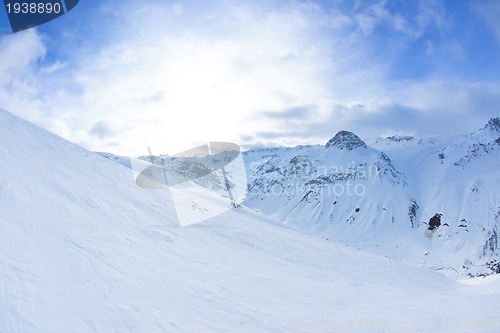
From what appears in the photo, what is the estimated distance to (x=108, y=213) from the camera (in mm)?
17094

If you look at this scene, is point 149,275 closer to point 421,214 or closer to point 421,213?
point 421,214

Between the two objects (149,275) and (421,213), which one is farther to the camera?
(421,213)

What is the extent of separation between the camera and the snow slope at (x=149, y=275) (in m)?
9.48

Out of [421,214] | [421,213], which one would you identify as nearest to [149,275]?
[421,214]

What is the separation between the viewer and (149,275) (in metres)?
12.7

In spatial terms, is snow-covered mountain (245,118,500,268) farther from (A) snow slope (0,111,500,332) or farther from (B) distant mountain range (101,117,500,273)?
(A) snow slope (0,111,500,332)

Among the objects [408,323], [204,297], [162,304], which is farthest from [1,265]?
[408,323]

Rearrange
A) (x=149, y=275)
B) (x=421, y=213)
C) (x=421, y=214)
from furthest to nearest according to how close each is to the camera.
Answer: (x=421, y=213) → (x=421, y=214) → (x=149, y=275)

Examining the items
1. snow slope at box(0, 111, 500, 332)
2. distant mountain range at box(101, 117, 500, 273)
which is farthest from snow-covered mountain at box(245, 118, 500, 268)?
snow slope at box(0, 111, 500, 332)

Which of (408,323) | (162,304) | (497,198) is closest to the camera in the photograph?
(162,304)

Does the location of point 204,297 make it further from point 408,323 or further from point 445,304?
point 445,304

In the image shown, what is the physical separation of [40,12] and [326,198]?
609 ft

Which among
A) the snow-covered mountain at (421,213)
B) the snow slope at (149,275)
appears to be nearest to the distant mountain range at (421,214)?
the snow-covered mountain at (421,213)

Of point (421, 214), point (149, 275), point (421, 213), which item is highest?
point (149, 275)
